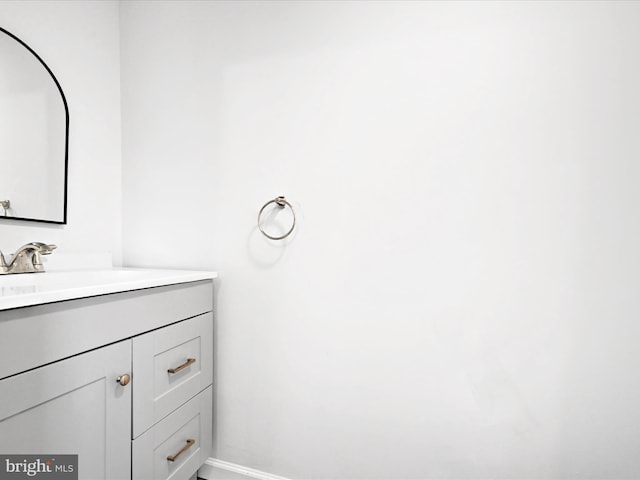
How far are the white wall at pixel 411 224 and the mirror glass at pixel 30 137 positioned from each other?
332mm

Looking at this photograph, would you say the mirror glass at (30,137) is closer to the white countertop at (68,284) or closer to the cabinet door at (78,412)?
the white countertop at (68,284)

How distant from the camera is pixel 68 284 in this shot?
1.11 metres

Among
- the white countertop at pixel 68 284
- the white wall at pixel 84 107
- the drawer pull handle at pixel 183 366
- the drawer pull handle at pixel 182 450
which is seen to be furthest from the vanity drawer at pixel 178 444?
the white wall at pixel 84 107

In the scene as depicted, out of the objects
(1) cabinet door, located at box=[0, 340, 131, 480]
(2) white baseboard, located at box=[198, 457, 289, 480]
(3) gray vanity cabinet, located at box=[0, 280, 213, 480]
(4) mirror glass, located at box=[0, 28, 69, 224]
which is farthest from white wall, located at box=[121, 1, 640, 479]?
(1) cabinet door, located at box=[0, 340, 131, 480]

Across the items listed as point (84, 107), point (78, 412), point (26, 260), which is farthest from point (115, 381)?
point (84, 107)

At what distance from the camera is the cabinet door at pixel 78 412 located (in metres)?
0.76

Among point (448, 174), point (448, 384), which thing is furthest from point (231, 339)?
point (448, 174)

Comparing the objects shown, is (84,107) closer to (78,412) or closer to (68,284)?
(68,284)

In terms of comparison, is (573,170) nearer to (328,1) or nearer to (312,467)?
(328,1)

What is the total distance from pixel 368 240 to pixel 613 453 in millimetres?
962

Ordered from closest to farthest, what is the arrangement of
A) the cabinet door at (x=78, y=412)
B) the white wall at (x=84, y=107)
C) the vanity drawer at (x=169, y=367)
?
the cabinet door at (x=78, y=412)
the vanity drawer at (x=169, y=367)
the white wall at (x=84, y=107)

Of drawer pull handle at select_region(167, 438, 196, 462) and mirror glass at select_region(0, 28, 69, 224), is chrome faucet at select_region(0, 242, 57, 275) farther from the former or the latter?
drawer pull handle at select_region(167, 438, 196, 462)

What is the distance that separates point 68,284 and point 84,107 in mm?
800

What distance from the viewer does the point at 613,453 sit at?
1.08 m
